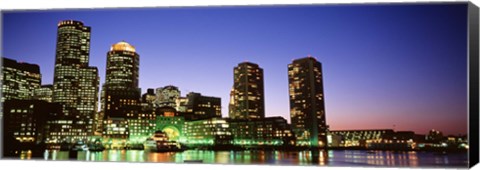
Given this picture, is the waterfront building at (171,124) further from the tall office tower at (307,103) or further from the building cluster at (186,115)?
the tall office tower at (307,103)

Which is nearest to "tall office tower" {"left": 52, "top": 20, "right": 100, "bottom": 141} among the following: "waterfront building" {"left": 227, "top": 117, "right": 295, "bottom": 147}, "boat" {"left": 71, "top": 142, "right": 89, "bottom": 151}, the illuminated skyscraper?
"boat" {"left": 71, "top": 142, "right": 89, "bottom": 151}

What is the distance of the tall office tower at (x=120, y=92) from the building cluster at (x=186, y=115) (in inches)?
3.9

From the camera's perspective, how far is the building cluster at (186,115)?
3781 cm

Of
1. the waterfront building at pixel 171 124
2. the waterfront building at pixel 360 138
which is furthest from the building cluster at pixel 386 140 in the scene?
the waterfront building at pixel 171 124

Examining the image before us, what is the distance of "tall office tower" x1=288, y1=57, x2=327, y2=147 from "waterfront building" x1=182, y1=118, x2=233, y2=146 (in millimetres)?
7242

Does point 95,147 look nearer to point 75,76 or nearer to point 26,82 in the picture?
point 26,82

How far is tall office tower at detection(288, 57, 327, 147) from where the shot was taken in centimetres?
4241

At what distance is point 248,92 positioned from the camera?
1770 inches

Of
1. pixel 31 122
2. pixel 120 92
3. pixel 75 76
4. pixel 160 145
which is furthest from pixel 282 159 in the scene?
pixel 75 76

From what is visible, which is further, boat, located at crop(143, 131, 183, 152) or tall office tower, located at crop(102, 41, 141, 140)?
tall office tower, located at crop(102, 41, 141, 140)

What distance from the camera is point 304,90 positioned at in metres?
43.1

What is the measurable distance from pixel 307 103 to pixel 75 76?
81.7 feet

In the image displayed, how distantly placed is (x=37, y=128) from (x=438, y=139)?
966 inches

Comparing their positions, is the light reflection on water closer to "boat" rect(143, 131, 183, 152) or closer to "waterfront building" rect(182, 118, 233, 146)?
"boat" rect(143, 131, 183, 152)
